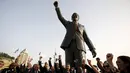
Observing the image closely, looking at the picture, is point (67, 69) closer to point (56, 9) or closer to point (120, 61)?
point (56, 9)

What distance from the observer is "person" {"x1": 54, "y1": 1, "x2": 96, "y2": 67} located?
11.4m

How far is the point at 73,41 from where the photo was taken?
11.8 metres

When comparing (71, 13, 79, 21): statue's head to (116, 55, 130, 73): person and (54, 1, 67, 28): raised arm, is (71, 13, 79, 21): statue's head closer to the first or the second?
(54, 1, 67, 28): raised arm

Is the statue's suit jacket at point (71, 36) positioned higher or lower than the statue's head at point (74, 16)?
lower

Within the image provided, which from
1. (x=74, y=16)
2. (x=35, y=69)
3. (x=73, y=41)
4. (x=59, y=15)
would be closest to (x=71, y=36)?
(x=73, y=41)

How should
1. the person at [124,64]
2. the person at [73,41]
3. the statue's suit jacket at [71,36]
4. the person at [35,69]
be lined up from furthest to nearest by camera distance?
1. the person at [35,69]
2. the statue's suit jacket at [71,36]
3. the person at [73,41]
4. the person at [124,64]

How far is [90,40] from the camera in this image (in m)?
12.3

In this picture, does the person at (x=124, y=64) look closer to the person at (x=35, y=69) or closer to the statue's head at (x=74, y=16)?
the statue's head at (x=74, y=16)

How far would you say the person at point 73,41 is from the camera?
11.4m

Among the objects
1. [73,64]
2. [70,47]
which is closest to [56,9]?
[70,47]

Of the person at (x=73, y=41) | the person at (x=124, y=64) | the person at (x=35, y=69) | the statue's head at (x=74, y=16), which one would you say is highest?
the statue's head at (x=74, y=16)

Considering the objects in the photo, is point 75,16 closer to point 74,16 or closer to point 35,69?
point 74,16

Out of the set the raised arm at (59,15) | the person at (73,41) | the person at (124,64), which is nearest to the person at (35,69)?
the person at (73,41)

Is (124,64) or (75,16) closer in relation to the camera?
(124,64)
